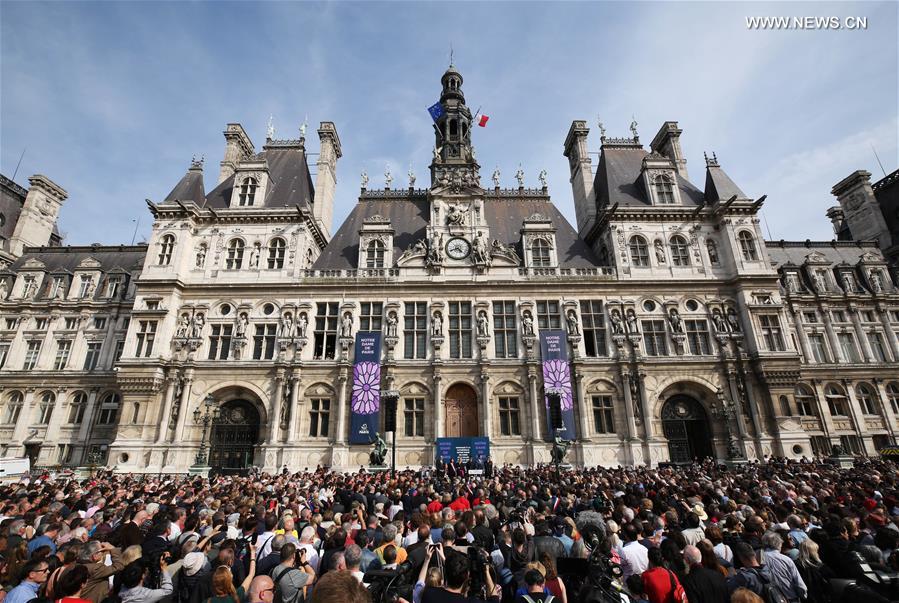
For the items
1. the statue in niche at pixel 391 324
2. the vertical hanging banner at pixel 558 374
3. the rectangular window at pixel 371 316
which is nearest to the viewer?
the vertical hanging banner at pixel 558 374

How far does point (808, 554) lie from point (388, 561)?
5756 millimetres

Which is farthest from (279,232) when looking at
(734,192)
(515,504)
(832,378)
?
(832,378)

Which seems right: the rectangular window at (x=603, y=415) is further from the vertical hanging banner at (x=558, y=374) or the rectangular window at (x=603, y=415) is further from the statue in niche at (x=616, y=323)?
the statue in niche at (x=616, y=323)

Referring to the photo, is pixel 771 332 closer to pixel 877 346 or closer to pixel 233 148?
pixel 877 346

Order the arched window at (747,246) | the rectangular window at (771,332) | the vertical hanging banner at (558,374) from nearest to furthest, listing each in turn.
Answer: the vertical hanging banner at (558,374) → the rectangular window at (771,332) → the arched window at (747,246)

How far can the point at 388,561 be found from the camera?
19.2 feet

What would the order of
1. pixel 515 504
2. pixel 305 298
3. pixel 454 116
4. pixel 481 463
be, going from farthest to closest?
pixel 454 116 → pixel 305 298 → pixel 481 463 → pixel 515 504

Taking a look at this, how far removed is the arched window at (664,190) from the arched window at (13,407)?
52286mm

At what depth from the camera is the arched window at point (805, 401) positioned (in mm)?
33688

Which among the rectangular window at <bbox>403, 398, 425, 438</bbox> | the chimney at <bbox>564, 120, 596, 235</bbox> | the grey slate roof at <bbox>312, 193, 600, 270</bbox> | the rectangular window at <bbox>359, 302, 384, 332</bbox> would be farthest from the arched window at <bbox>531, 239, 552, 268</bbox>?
the rectangular window at <bbox>403, 398, 425, 438</bbox>

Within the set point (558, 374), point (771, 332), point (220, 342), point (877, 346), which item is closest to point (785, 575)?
point (558, 374)

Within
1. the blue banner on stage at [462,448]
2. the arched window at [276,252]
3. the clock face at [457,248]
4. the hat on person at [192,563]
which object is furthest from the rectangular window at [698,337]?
the hat on person at [192,563]

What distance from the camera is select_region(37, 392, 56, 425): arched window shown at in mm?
33106

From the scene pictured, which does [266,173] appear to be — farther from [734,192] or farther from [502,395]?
[734,192]
